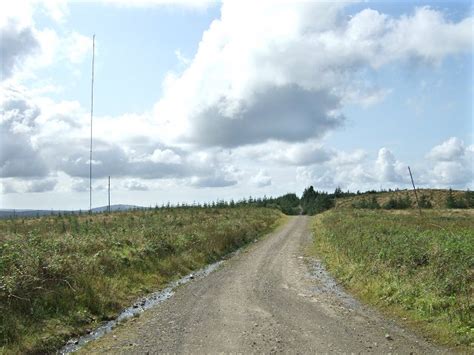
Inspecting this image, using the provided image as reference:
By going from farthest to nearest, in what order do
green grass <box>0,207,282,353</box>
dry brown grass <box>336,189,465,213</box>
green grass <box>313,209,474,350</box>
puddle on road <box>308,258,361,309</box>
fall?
dry brown grass <box>336,189,465,213</box>
puddle on road <box>308,258,361,309</box>
green grass <box>0,207,282,353</box>
green grass <box>313,209,474,350</box>

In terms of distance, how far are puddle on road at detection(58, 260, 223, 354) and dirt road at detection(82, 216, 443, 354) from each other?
1.07 feet

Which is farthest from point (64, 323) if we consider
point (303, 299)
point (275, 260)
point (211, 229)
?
point (211, 229)

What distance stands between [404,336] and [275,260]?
1223cm

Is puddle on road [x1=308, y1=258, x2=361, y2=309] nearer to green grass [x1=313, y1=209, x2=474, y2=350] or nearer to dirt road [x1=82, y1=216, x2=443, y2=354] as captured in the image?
dirt road [x1=82, y1=216, x2=443, y2=354]

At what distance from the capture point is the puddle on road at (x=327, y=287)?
504 inches

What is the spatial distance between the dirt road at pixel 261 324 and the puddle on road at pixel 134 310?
12.9 inches

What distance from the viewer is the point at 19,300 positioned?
420 inches

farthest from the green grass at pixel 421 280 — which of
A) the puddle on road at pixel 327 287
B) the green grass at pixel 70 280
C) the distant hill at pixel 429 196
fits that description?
the distant hill at pixel 429 196

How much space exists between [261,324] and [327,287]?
538cm

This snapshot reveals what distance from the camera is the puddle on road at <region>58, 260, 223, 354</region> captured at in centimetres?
973

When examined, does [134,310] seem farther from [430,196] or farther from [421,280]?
[430,196]

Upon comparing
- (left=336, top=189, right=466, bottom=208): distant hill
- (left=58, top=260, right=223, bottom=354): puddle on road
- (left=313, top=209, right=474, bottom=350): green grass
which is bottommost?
(left=58, top=260, right=223, bottom=354): puddle on road

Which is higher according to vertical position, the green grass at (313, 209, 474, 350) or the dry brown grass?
the dry brown grass

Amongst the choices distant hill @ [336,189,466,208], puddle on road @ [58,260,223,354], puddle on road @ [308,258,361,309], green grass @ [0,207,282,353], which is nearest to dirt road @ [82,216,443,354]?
puddle on road @ [308,258,361,309]
